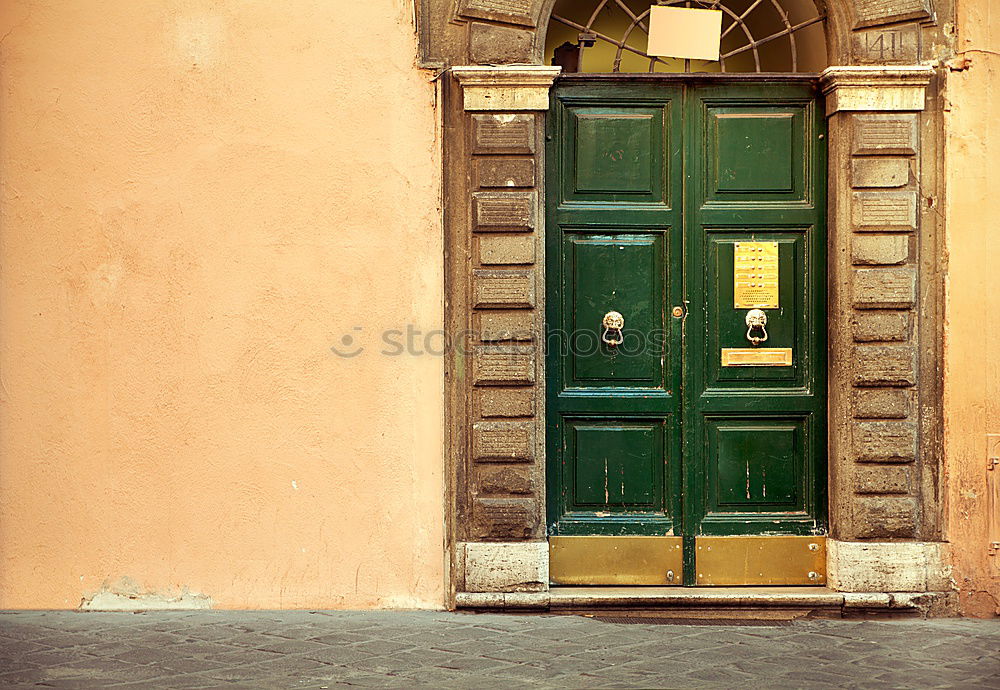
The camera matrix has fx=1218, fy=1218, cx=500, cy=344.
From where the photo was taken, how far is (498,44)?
614cm

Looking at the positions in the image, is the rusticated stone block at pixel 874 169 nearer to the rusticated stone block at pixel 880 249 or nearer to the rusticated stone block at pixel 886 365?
the rusticated stone block at pixel 880 249

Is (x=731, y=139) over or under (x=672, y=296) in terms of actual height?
over

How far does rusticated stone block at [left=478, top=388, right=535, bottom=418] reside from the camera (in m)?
6.14

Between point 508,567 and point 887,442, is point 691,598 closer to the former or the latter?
point 508,567

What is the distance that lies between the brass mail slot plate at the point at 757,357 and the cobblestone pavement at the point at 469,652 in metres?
1.32

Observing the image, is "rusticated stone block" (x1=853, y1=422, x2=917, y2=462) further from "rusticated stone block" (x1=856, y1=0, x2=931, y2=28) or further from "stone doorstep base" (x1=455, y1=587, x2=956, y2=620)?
"rusticated stone block" (x1=856, y1=0, x2=931, y2=28)

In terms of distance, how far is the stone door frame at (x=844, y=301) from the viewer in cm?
611

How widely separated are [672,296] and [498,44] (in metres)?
1.56

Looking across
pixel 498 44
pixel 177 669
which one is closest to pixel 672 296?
pixel 498 44

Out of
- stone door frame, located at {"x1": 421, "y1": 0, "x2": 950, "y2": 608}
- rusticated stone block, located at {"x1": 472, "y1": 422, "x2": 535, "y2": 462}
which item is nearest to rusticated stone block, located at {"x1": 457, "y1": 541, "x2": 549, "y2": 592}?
stone door frame, located at {"x1": 421, "y1": 0, "x2": 950, "y2": 608}

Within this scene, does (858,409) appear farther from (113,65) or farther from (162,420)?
(113,65)

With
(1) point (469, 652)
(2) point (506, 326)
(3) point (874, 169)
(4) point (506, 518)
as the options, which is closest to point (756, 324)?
(3) point (874, 169)

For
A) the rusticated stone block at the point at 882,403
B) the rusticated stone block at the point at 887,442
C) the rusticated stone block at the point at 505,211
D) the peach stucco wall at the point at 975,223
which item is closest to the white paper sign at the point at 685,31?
the rusticated stone block at the point at 505,211

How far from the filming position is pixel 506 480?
6.14 meters
